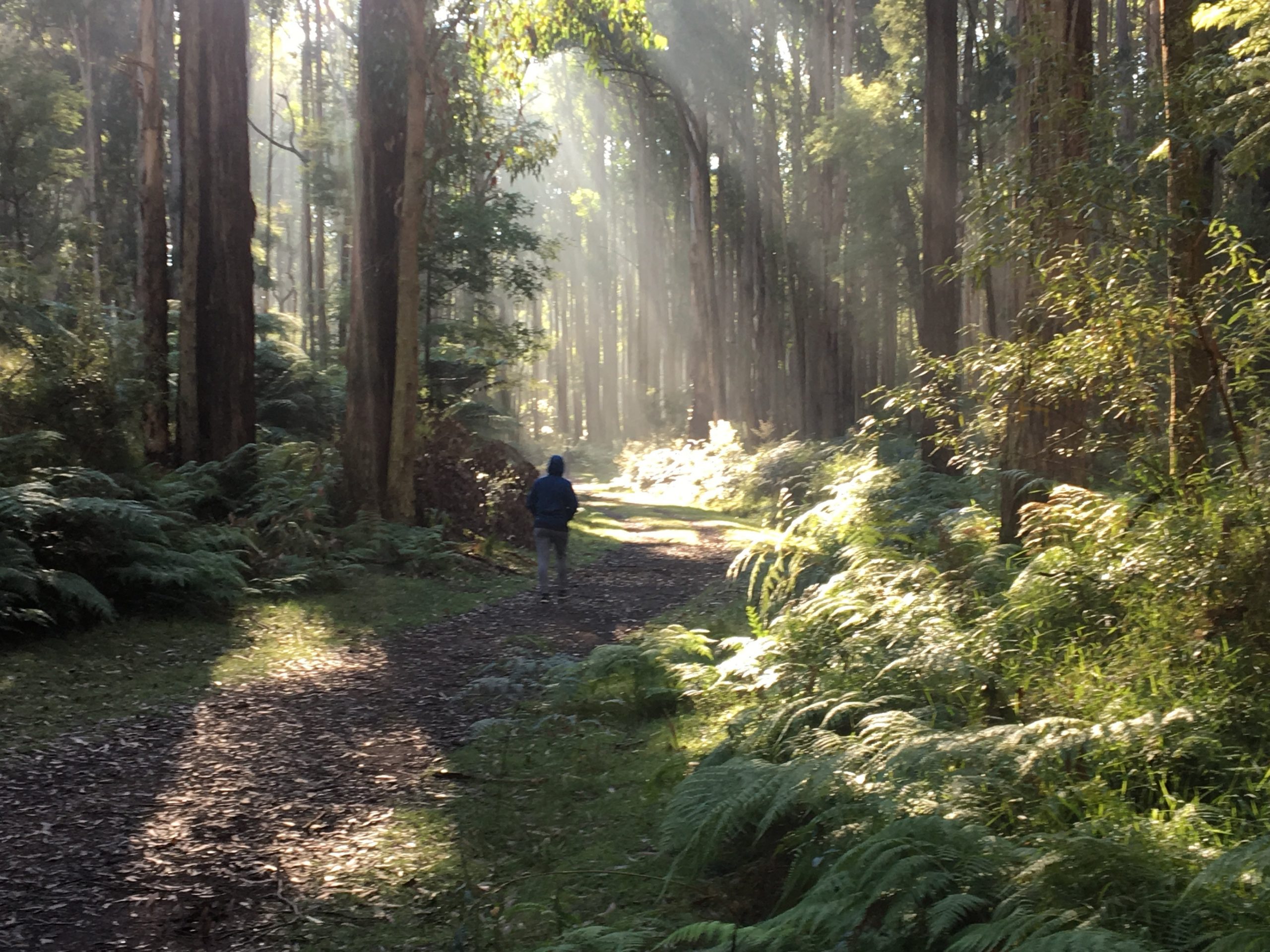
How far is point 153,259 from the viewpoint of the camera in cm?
1622

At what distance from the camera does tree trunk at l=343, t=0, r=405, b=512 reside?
14906 mm

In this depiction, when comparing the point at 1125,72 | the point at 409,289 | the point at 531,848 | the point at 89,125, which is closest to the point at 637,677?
the point at 531,848

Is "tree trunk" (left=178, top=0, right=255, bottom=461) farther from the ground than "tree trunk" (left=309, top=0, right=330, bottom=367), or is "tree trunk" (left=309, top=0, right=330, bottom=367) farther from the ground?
"tree trunk" (left=309, top=0, right=330, bottom=367)

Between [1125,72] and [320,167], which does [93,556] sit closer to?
[1125,72]

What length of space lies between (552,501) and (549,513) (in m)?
0.14

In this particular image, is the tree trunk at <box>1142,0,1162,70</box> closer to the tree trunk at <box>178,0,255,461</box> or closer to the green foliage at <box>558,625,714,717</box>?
the green foliage at <box>558,625,714,717</box>

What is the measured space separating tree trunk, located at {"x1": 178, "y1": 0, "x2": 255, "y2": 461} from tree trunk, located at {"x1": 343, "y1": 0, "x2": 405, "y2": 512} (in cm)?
144

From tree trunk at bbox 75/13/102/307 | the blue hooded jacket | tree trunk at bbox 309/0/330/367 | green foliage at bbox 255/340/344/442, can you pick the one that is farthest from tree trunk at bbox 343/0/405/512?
tree trunk at bbox 75/13/102/307

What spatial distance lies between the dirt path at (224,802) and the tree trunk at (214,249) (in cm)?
615

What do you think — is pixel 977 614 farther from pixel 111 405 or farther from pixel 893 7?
pixel 893 7

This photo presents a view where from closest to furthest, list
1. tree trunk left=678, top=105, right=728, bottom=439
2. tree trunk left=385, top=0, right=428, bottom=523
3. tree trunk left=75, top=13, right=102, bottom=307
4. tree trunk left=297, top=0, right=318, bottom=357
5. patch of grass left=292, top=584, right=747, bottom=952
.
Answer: patch of grass left=292, top=584, right=747, bottom=952 < tree trunk left=385, top=0, right=428, bottom=523 < tree trunk left=75, top=13, right=102, bottom=307 < tree trunk left=678, top=105, right=728, bottom=439 < tree trunk left=297, top=0, right=318, bottom=357

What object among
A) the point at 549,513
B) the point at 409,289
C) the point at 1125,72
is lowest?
the point at 549,513

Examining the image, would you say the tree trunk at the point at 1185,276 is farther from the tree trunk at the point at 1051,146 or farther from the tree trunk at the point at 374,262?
the tree trunk at the point at 374,262

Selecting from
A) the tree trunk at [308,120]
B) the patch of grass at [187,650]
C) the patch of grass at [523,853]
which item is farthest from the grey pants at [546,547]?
the tree trunk at [308,120]
